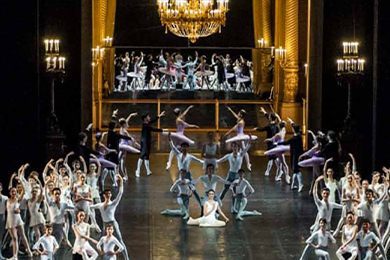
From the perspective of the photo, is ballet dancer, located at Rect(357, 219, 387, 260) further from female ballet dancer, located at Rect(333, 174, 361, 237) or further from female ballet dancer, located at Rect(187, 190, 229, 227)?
female ballet dancer, located at Rect(187, 190, 229, 227)

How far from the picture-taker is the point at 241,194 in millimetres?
34625

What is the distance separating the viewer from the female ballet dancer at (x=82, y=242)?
97.7ft

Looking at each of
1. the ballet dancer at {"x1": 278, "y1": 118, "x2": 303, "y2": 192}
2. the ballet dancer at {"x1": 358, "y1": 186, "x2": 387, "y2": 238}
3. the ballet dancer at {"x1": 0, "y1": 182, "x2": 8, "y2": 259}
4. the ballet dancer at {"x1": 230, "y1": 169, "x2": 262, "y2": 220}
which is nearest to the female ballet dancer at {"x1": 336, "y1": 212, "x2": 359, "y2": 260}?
the ballet dancer at {"x1": 358, "y1": 186, "x2": 387, "y2": 238}

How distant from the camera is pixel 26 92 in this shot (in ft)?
124

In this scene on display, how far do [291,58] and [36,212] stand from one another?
691 inches

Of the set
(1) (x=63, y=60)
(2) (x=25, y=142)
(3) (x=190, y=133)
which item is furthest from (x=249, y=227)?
(3) (x=190, y=133)

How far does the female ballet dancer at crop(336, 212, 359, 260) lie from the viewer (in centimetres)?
2984

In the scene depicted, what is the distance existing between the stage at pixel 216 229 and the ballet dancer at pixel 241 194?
22 cm

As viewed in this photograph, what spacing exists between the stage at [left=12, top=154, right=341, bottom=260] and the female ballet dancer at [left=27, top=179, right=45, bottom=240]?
2.29 ft

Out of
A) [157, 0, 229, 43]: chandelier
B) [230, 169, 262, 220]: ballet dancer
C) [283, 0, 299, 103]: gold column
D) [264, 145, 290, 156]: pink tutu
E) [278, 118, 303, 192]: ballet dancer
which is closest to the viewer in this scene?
[230, 169, 262, 220]: ballet dancer

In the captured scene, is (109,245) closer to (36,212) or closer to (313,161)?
(36,212)

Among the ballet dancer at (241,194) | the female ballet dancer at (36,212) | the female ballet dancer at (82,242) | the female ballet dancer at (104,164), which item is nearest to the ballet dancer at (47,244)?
the female ballet dancer at (82,242)

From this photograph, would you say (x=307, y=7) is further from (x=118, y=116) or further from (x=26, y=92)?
(x=26, y=92)

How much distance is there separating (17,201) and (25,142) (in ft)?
22.5
